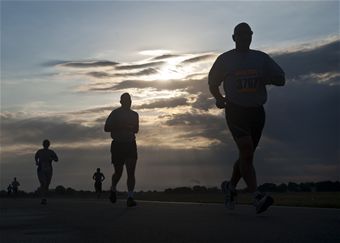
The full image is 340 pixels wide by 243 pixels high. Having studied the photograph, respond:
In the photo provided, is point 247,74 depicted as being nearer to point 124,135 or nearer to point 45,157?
point 124,135

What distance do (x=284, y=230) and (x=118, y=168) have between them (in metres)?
8.37

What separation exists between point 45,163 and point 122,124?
6091 mm

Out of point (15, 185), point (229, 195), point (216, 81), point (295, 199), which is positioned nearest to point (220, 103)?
point (216, 81)

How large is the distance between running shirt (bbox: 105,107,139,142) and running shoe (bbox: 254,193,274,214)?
5.79 m

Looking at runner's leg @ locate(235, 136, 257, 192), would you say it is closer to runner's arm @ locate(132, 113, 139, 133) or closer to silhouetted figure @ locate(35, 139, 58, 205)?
runner's arm @ locate(132, 113, 139, 133)

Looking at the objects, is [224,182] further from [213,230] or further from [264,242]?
[264,242]

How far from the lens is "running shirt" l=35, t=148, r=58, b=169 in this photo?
19750mm

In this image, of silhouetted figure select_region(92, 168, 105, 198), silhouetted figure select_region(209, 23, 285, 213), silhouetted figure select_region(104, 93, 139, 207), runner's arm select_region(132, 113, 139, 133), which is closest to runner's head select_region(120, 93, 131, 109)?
silhouetted figure select_region(104, 93, 139, 207)

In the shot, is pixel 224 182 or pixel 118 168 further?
pixel 118 168

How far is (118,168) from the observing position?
14656 millimetres

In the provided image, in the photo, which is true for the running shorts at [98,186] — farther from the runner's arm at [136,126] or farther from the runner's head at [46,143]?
the runner's arm at [136,126]

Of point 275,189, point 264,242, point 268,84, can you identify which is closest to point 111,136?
point 268,84

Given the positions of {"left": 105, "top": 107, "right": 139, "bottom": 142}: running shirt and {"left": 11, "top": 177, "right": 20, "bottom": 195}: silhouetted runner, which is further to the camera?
{"left": 11, "top": 177, "right": 20, "bottom": 195}: silhouetted runner

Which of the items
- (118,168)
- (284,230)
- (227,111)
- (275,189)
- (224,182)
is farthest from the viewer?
(275,189)
